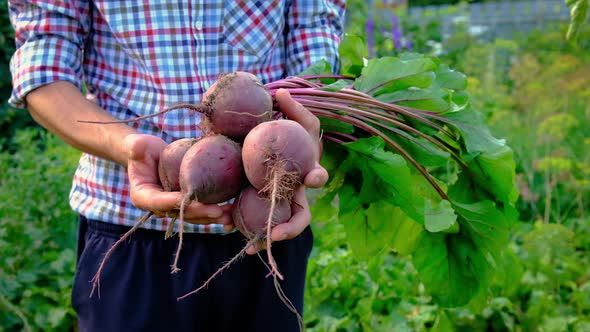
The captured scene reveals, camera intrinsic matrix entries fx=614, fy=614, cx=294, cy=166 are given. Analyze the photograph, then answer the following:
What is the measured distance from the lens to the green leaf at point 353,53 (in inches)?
66.6

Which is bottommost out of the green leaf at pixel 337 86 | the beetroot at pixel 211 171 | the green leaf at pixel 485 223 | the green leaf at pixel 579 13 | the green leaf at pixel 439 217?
the green leaf at pixel 485 223

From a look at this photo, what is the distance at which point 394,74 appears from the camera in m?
1.54

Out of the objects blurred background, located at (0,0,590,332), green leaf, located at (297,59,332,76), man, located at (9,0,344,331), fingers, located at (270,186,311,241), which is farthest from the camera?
blurred background, located at (0,0,590,332)

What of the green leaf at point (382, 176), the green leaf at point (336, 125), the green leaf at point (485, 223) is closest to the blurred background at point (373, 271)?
the green leaf at point (485, 223)

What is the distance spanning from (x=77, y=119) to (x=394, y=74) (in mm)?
767

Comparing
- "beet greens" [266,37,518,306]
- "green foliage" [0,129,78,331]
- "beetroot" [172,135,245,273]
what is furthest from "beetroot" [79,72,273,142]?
"green foliage" [0,129,78,331]

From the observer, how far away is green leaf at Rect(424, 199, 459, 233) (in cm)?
135

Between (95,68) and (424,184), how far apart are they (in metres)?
0.91

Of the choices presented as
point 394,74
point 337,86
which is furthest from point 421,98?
point 337,86

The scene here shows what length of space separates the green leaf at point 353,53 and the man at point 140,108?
0.24 metres

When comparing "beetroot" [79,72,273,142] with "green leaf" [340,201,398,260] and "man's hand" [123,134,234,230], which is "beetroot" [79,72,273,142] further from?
"green leaf" [340,201,398,260]

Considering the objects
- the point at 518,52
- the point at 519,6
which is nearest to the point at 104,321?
the point at 518,52

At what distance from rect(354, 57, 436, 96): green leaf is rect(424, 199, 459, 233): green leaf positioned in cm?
32

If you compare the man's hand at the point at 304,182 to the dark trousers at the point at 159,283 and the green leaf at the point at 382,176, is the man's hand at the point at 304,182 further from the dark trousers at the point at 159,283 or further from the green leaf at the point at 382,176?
the dark trousers at the point at 159,283
